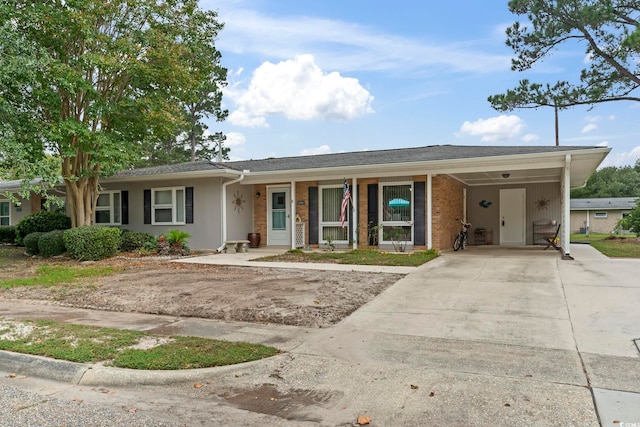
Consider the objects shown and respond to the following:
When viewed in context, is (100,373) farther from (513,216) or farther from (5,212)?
(5,212)

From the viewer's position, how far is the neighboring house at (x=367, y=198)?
13.0 m

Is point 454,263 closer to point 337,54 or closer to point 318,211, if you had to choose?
point 318,211

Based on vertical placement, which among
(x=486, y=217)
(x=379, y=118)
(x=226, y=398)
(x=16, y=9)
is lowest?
(x=226, y=398)

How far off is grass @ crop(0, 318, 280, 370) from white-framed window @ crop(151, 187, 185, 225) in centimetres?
1043

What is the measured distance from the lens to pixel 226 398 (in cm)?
356

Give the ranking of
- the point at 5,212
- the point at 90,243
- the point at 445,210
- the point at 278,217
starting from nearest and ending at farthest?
the point at 90,243, the point at 445,210, the point at 278,217, the point at 5,212

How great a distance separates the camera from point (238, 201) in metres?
15.5

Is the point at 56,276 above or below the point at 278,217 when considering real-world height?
below

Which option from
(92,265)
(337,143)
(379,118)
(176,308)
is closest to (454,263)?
(176,308)

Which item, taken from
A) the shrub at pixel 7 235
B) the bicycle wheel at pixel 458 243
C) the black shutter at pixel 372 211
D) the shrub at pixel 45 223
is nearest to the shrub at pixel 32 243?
the shrub at pixel 45 223

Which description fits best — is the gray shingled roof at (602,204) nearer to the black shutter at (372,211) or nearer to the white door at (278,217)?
the black shutter at (372,211)

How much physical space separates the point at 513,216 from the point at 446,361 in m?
14.8

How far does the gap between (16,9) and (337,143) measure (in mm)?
25440

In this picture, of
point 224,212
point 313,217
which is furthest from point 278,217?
point 224,212
